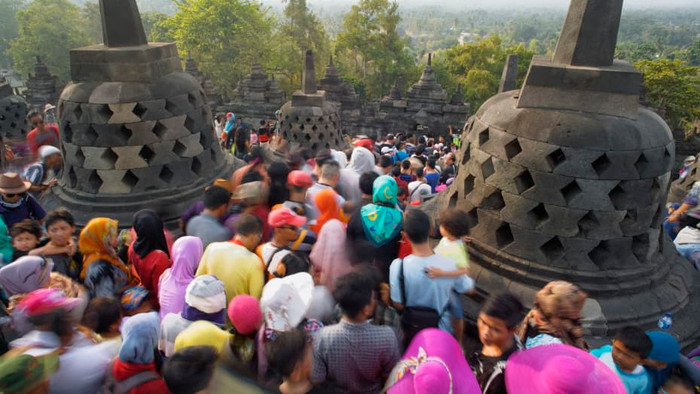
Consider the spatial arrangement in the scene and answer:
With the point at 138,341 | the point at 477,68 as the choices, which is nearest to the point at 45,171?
the point at 138,341

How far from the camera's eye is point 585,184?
11.2ft

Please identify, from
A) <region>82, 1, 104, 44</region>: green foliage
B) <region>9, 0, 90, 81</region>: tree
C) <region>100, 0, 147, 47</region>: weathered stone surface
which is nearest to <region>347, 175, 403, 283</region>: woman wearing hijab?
<region>100, 0, 147, 47</region>: weathered stone surface

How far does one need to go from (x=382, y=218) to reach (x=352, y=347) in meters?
1.45

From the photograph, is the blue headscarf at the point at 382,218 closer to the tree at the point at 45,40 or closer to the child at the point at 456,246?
the child at the point at 456,246

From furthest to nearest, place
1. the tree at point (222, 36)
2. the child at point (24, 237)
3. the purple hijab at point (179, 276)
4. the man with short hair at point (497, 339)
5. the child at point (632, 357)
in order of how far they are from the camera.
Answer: the tree at point (222, 36), the child at point (24, 237), the purple hijab at point (179, 276), the child at point (632, 357), the man with short hair at point (497, 339)

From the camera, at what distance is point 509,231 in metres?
3.87

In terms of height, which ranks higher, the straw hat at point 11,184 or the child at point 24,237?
the straw hat at point 11,184

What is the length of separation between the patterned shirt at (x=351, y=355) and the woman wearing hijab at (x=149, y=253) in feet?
6.40

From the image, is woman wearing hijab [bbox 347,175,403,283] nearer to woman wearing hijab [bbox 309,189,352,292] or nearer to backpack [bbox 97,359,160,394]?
woman wearing hijab [bbox 309,189,352,292]

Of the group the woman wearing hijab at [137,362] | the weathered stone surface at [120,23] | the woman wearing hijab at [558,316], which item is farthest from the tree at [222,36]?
the woman wearing hijab at [558,316]

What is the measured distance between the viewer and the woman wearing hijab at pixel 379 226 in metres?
3.73

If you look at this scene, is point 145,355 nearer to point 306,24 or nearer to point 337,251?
point 337,251

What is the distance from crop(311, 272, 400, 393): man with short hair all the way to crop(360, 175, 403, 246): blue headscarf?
1178 millimetres

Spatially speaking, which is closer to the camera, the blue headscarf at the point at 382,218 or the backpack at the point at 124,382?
the backpack at the point at 124,382
